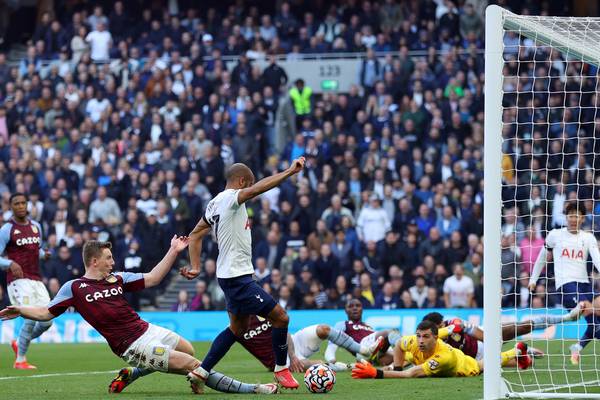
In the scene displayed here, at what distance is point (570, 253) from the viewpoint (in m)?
14.5

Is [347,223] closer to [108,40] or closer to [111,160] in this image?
[111,160]

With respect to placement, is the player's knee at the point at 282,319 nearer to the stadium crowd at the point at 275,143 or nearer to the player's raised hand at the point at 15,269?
the player's raised hand at the point at 15,269

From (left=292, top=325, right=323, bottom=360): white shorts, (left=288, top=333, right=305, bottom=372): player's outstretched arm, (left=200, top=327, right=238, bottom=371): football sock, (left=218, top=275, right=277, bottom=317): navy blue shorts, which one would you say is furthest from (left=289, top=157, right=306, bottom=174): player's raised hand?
(left=292, top=325, right=323, bottom=360): white shorts

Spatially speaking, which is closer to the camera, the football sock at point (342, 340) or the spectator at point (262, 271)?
the football sock at point (342, 340)

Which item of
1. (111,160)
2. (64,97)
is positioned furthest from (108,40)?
(111,160)

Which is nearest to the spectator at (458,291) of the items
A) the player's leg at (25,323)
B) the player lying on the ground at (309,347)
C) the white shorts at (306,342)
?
the player lying on the ground at (309,347)

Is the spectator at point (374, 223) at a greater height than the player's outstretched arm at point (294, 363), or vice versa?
the spectator at point (374, 223)

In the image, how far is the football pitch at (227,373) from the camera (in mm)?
10391

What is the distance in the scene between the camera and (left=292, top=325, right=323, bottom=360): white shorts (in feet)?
44.9

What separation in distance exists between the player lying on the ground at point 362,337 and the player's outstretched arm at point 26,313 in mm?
4304

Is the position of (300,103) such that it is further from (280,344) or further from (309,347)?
(280,344)

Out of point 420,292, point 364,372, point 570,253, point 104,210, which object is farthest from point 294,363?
point 104,210

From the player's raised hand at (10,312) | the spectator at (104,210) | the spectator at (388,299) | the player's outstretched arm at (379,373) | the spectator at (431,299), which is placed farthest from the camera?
the spectator at (104,210)

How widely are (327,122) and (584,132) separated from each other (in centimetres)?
558
